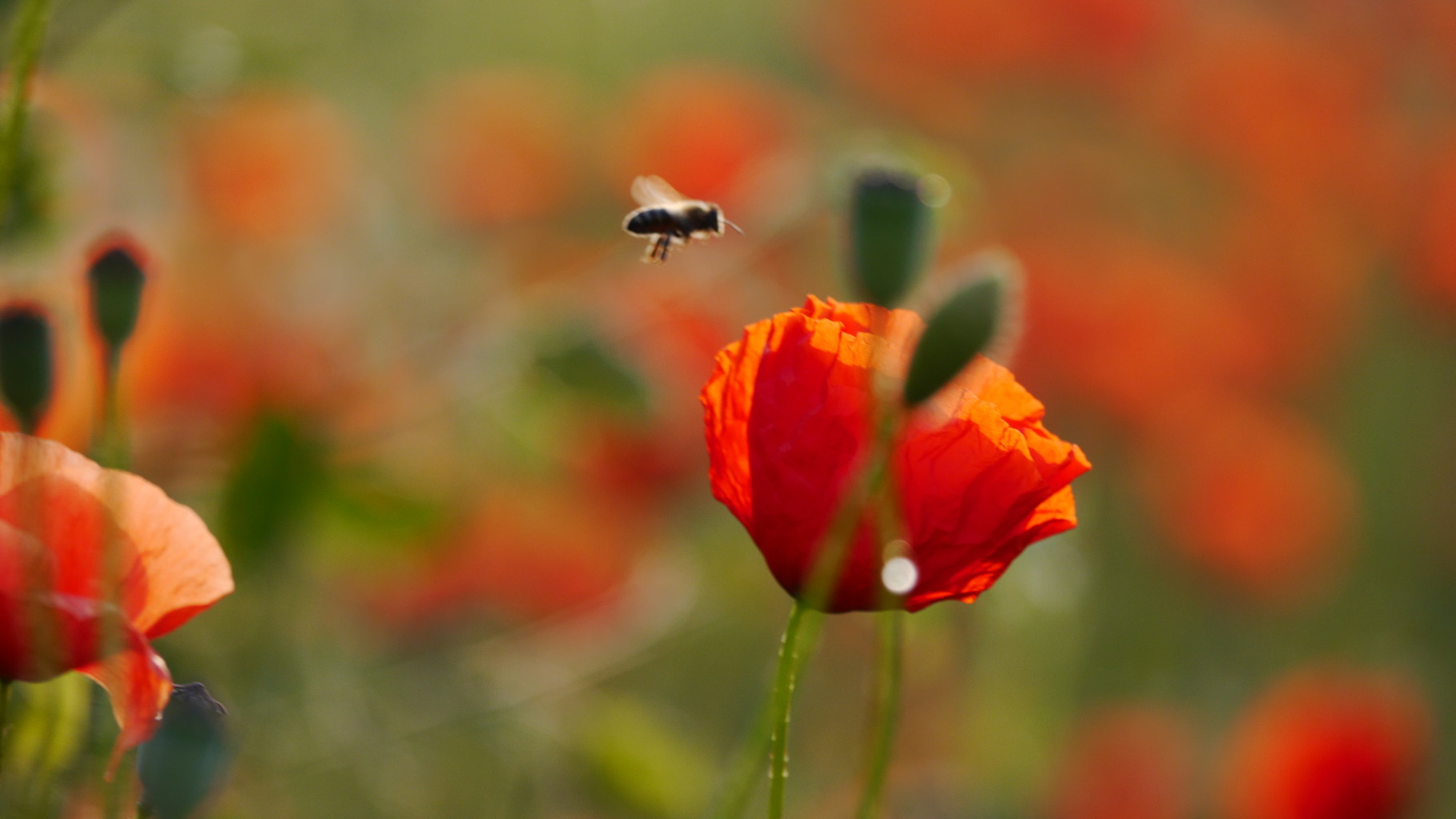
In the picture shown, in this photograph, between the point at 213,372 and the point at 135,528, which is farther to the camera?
the point at 213,372

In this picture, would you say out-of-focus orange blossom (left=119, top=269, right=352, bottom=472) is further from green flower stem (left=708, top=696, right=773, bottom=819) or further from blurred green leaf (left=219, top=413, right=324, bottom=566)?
green flower stem (left=708, top=696, right=773, bottom=819)

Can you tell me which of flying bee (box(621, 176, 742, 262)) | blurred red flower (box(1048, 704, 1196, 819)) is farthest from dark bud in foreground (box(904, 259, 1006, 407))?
blurred red flower (box(1048, 704, 1196, 819))

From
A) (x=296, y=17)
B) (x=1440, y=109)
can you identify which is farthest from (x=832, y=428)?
(x=1440, y=109)

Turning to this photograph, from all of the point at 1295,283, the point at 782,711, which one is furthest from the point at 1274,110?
the point at 782,711

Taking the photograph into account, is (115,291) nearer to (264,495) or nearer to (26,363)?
(26,363)

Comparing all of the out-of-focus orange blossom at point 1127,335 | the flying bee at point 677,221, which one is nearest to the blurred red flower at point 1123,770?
the out-of-focus orange blossom at point 1127,335

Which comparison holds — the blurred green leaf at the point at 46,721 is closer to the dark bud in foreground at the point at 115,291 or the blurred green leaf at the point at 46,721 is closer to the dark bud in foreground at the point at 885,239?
the dark bud in foreground at the point at 115,291

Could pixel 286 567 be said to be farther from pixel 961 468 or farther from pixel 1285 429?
pixel 1285 429
